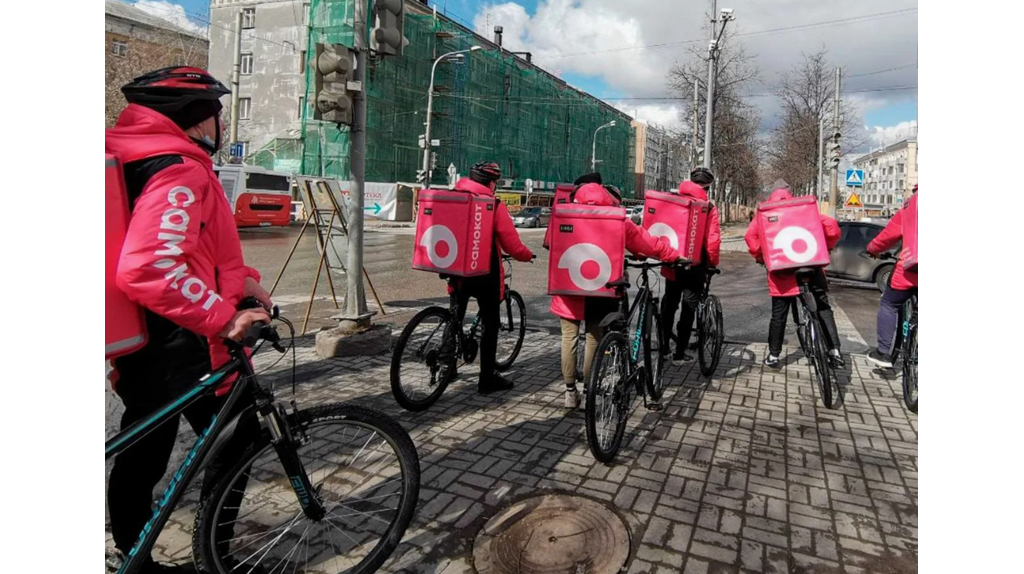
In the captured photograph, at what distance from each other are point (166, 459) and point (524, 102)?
179 feet

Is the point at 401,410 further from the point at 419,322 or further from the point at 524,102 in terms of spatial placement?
the point at 524,102

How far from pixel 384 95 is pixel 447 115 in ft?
20.1

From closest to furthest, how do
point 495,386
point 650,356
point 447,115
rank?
point 650,356 < point 495,386 < point 447,115

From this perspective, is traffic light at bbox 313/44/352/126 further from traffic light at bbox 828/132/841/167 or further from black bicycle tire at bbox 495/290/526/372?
traffic light at bbox 828/132/841/167

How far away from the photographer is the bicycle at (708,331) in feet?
19.6

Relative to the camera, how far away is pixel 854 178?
76.1 ft

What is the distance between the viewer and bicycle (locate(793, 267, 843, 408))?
5113 millimetres

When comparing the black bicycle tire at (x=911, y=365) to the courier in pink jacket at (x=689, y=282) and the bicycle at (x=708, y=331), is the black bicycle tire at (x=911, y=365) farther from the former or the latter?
the courier in pink jacket at (x=689, y=282)

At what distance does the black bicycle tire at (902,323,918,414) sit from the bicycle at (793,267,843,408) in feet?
1.54

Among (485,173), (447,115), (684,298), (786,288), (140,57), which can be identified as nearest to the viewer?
(485,173)

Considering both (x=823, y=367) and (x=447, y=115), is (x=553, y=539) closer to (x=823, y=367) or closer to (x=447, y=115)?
(x=823, y=367)

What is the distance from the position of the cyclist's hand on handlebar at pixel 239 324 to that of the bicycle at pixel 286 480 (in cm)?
3

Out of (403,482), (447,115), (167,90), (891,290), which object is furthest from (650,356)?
(447,115)

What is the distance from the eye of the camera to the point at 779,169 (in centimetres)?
3694
